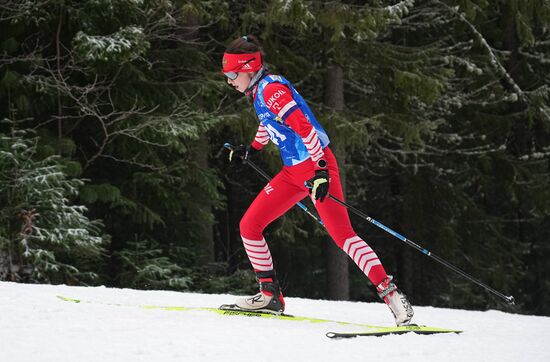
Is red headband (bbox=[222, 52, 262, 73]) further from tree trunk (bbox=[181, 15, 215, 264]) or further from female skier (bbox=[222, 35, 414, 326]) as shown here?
tree trunk (bbox=[181, 15, 215, 264])

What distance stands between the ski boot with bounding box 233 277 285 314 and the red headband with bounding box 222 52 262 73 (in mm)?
1556

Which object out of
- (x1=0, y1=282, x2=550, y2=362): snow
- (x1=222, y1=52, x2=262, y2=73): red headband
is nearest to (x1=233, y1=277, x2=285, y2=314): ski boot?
(x1=0, y1=282, x2=550, y2=362): snow

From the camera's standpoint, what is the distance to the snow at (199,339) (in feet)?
13.2

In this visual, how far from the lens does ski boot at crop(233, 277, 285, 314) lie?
5.81m

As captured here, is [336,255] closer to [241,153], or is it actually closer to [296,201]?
[241,153]

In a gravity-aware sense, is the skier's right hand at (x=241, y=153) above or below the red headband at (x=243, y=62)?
below

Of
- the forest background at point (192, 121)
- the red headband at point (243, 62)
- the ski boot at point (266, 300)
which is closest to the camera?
the red headband at point (243, 62)

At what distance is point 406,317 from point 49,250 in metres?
5.55

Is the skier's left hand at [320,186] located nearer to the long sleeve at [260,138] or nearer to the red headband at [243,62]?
the red headband at [243,62]

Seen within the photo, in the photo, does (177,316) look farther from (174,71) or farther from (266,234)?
(266,234)

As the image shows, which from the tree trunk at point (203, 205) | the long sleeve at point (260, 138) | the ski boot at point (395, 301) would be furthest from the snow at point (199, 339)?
the tree trunk at point (203, 205)

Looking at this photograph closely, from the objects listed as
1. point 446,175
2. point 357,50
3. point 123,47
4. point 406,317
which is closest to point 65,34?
point 123,47

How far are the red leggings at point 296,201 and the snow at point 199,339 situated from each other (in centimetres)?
48

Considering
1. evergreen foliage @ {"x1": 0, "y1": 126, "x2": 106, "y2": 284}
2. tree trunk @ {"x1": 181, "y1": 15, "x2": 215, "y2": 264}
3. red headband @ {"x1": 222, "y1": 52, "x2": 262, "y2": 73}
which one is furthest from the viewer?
tree trunk @ {"x1": 181, "y1": 15, "x2": 215, "y2": 264}
